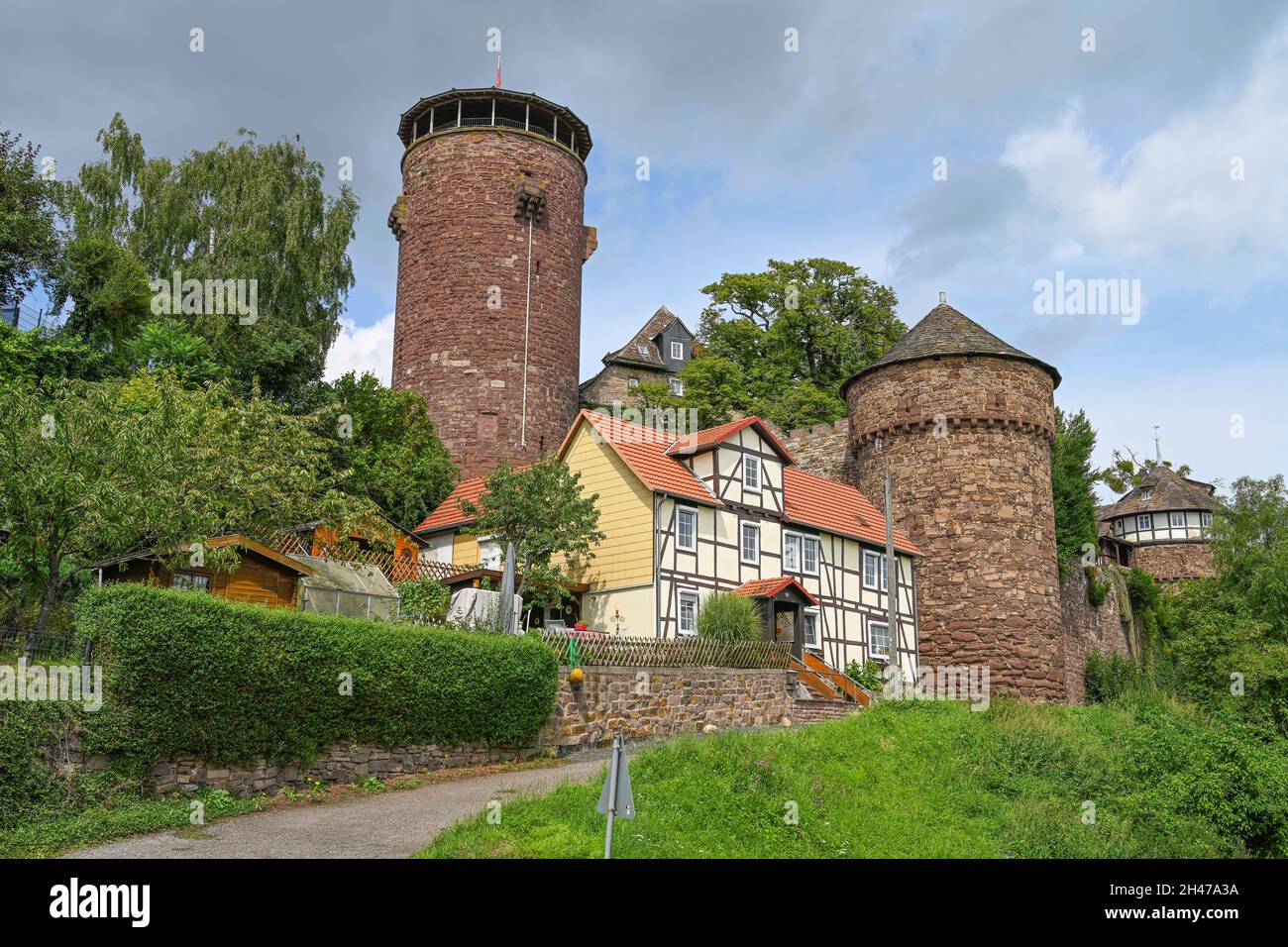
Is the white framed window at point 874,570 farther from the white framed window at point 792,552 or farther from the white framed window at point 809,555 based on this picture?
the white framed window at point 792,552

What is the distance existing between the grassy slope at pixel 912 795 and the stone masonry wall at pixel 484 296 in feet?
58.0

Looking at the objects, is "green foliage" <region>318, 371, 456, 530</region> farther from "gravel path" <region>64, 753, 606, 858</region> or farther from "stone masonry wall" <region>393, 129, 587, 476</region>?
"gravel path" <region>64, 753, 606, 858</region>

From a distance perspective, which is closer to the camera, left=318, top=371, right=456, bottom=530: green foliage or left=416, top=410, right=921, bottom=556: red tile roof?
left=416, top=410, right=921, bottom=556: red tile roof

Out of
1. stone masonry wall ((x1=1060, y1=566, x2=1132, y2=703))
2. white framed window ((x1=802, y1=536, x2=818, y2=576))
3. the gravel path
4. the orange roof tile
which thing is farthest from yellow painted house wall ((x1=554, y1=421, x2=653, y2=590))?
stone masonry wall ((x1=1060, y1=566, x2=1132, y2=703))

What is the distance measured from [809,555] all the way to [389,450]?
11.9 meters

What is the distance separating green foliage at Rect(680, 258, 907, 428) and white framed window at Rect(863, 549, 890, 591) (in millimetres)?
10359

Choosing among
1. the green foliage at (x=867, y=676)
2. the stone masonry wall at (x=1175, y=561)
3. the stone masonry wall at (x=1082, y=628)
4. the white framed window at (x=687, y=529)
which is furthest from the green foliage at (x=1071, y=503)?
the stone masonry wall at (x=1175, y=561)

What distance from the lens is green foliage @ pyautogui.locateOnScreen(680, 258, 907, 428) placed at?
41.7 metres

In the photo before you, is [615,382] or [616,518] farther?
[615,382]

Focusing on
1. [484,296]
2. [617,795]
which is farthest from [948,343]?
[617,795]

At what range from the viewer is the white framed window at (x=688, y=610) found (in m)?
25.8

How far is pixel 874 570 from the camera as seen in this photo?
31.7 metres

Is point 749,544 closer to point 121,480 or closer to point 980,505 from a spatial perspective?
point 980,505
